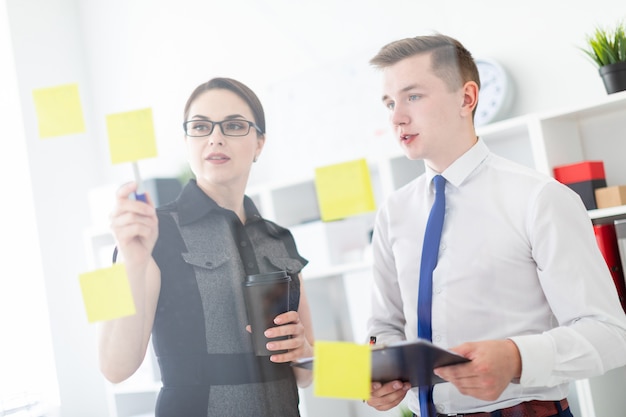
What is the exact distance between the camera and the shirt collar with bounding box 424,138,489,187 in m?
1.08

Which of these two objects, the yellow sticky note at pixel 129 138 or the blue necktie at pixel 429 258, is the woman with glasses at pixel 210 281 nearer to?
the yellow sticky note at pixel 129 138

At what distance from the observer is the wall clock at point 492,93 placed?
1146mm

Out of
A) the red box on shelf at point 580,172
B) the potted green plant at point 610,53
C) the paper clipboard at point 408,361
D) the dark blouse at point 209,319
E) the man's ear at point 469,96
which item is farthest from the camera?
the potted green plant at point 610,53

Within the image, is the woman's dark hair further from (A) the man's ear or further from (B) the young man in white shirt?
(A) the man's ear

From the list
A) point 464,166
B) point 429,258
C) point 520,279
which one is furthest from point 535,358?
point 464,166

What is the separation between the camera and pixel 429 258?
1.06 meters

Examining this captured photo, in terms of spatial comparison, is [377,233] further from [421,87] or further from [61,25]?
[61,25]

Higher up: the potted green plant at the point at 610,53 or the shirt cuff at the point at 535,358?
the potted green plant at the point at 610,53

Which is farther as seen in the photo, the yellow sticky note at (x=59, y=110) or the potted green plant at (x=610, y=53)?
the potted green plant at (x=610, y=53)

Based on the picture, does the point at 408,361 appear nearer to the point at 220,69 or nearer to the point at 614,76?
the point at 220,69

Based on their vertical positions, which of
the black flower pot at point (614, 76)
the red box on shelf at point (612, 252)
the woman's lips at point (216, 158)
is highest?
the black flower pot at point (614, 76)

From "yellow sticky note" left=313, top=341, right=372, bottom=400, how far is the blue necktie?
22 centimetres

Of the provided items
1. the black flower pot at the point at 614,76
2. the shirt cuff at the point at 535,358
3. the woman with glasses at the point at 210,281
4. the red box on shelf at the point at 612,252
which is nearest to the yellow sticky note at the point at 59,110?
the woman with glasses at the point at 210,281

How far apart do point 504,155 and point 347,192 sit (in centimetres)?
31
